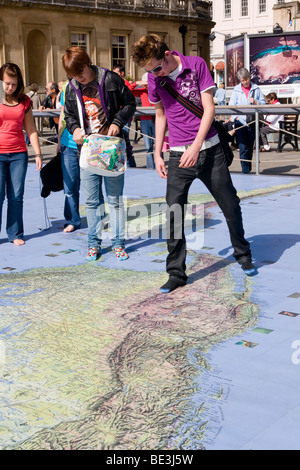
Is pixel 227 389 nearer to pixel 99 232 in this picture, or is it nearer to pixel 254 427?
pixel 254 427

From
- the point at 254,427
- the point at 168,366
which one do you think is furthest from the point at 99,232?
the point at 254,427

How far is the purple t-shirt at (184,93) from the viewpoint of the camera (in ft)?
14.5

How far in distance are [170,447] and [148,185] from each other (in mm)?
7389

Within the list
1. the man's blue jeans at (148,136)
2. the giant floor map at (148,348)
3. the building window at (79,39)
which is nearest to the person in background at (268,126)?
the man's blue jeans at (148,136)

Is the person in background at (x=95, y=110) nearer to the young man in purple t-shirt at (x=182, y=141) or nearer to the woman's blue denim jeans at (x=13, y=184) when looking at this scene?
the young man in purple t-shirt at (x=182, y=141)

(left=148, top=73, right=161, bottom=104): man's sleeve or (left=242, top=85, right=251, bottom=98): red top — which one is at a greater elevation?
(left=242, top=85, right=251, bottom=98): red top

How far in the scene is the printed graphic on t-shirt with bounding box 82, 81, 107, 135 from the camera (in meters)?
5.30

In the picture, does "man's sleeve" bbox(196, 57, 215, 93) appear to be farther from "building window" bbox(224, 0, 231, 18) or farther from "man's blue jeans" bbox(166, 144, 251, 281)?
"building window" bbox(224, 0, 231, 18)

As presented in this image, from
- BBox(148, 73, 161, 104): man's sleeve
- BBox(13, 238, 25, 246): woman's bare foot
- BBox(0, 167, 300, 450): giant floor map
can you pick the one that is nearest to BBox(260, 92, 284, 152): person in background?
BBox(0, 167, 300, 450): giant floor map

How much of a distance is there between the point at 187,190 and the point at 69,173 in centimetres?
227

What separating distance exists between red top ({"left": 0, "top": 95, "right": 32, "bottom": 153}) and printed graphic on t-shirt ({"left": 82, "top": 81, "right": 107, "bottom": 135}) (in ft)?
3.51

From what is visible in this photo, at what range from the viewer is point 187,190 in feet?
15.5

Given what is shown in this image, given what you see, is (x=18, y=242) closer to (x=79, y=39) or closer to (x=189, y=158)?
(x=189, y=158)

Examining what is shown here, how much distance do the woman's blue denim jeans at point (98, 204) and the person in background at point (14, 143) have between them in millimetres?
933
